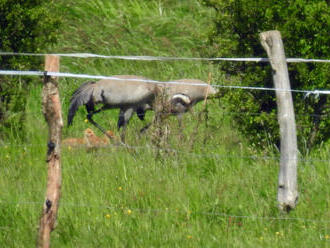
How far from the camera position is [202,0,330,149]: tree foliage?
7.68 metres

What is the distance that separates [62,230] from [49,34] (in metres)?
3.86

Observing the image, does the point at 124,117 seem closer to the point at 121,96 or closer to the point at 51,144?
the point at 121,96

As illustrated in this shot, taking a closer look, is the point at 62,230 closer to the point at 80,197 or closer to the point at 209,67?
the point at 80,197

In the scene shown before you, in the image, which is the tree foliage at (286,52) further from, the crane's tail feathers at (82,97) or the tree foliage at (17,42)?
the tree foliage at (17,42)

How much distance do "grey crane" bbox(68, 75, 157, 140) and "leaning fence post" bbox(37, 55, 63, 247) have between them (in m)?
3.71

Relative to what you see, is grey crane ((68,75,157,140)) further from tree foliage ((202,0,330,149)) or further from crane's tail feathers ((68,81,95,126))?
tree foliage ((202,0,330,149))

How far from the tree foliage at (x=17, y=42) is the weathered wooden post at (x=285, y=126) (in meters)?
3.93

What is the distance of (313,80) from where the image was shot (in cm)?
777

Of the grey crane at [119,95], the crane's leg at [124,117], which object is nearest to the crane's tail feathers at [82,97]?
the grey crane at [119,95]

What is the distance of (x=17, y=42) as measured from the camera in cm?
943

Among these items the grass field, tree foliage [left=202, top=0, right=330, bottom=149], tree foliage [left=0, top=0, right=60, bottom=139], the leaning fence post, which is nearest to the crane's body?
the grass field

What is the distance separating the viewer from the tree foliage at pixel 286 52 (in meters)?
7.68

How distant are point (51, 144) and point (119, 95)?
389 cm

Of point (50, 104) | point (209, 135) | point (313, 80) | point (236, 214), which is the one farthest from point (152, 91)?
point (50, 104)
